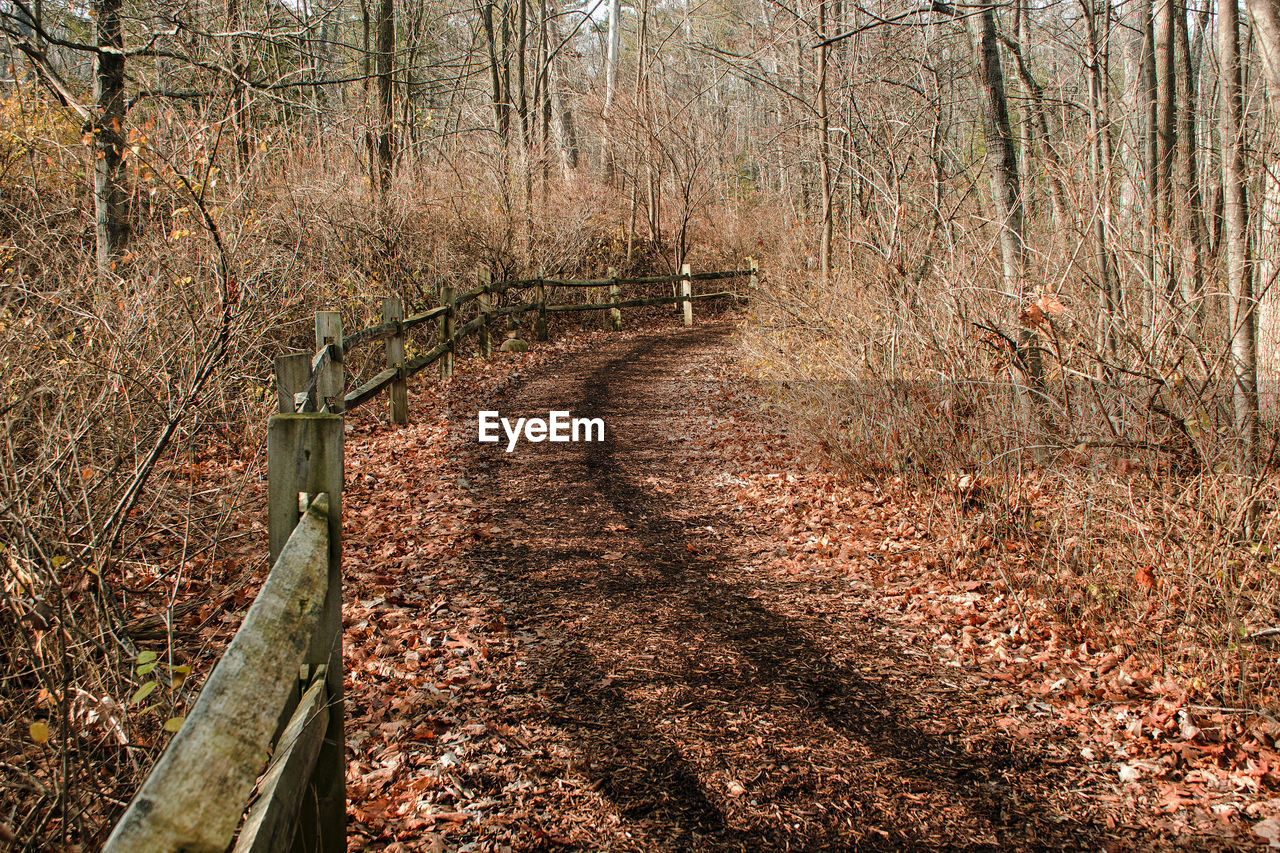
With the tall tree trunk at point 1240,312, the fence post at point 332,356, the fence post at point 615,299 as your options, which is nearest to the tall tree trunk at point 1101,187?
the tall tree trunk at point 1240,312

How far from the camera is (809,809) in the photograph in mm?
3264

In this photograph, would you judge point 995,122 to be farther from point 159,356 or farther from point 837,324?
point 159,356

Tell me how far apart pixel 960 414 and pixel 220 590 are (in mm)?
5089

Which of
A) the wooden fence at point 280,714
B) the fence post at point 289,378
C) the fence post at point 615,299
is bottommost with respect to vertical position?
the wooden fence at point 280,714

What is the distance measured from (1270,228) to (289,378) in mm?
5368

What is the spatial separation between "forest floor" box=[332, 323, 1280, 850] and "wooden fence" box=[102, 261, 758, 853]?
30.1 inches

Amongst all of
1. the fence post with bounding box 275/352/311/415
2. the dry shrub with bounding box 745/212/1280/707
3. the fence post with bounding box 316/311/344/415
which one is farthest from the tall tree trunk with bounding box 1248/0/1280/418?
the fence post with bounding box 316/311/344/415

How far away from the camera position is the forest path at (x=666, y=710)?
3191 millimetres

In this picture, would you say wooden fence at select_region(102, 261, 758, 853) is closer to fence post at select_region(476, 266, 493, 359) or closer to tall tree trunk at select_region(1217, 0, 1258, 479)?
tall tree trunk at select_region(1217, 0, 1258, 479)

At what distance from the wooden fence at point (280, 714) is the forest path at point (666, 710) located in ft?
2.50

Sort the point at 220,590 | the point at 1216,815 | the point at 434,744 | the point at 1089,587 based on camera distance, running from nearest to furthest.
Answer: the point at 1216,815 < the point at 434,744 < the point at 1089,587 < the point at 220,590

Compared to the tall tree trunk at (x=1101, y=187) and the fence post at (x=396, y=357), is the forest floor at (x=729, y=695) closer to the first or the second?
the tall tree trunk at (x=1101, y=187)

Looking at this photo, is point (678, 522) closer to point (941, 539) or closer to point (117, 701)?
point (941, 539)

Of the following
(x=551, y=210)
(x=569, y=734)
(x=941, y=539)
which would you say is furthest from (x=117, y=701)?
(x=551, y=210)
